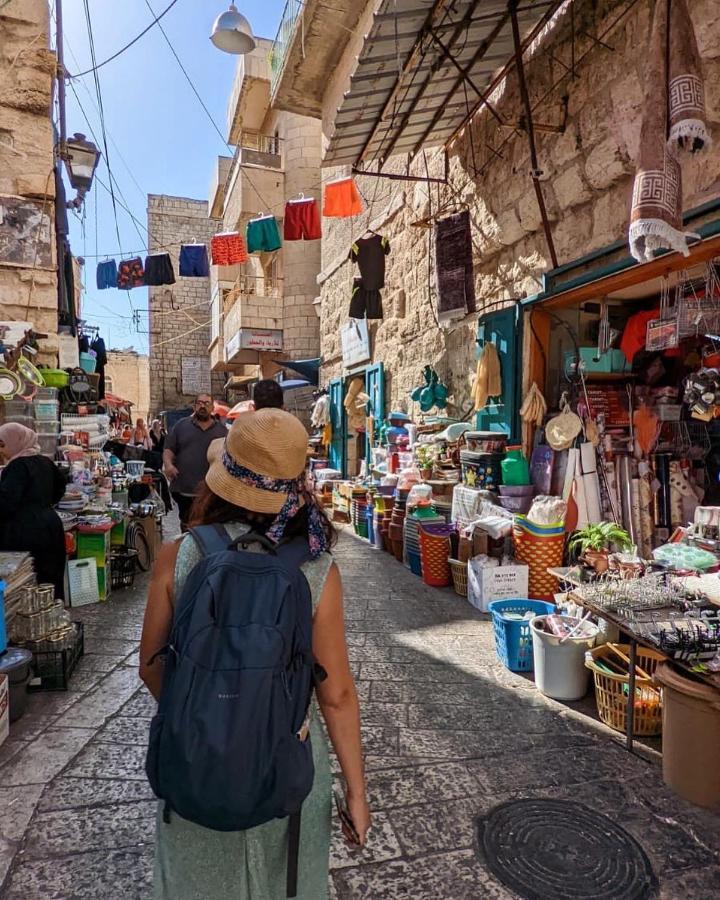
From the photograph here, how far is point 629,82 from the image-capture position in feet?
14.0

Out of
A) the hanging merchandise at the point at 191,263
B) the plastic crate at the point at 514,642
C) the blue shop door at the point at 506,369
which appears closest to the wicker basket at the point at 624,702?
the plastic crate at the point at 514,642

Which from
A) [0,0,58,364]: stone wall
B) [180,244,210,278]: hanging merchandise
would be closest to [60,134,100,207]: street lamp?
[0,0,58,364]: stone wall

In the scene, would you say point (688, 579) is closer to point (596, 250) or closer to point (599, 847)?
point (599, 847)

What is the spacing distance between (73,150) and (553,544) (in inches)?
344

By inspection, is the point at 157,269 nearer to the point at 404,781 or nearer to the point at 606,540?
the point at 606,540

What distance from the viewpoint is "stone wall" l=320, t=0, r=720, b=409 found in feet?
13.8

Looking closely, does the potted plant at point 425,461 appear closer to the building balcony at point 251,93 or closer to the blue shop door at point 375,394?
the blue shop door at point 375,394

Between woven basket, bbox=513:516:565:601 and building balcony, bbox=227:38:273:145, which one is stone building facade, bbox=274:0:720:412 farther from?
building balcony, bbox=227:38:273:145

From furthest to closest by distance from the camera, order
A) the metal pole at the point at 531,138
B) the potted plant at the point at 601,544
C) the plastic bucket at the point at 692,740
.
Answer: the metal pole at the point at 531,138 < the potted plant at the point at 601,544 < the plastic bucket at the point at 692,740

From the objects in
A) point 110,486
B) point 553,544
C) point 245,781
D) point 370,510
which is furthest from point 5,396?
point 245,781

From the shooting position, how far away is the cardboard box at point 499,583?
16.5 feet

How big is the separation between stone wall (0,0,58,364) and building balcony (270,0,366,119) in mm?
3440

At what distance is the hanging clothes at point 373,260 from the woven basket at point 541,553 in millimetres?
4981

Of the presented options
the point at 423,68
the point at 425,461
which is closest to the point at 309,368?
the point at 425,461
